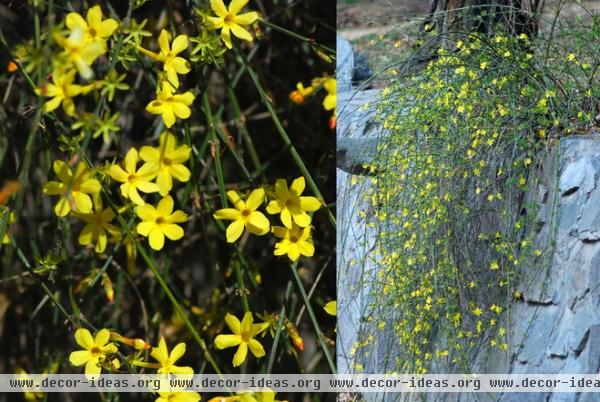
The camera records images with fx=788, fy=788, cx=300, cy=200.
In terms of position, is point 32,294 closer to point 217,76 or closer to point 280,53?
point 217,76

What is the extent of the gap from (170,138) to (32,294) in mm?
793

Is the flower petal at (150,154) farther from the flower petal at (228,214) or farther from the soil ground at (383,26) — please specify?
the soil ground at (383,26)

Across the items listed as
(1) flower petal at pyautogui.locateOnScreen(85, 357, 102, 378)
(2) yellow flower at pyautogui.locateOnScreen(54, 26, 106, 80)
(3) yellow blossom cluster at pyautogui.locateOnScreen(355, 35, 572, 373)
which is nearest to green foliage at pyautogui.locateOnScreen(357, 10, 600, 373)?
(3) yellow blossom cluster at pyautogui.locateOnScreen(355, 35, 572, 373)

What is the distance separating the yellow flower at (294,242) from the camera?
4.39 feet

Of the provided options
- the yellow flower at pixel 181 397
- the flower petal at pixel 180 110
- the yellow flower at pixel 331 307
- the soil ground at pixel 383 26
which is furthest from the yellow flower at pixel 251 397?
the soil ground at pixel 383 26

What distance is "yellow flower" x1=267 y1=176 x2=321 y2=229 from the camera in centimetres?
132

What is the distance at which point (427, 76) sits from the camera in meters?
1.63

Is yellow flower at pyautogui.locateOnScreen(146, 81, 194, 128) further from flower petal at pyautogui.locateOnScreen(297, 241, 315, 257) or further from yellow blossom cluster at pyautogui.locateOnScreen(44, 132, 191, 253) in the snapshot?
flower petal at pyautogui.locateOnScreen(297, 241, 315, 257)

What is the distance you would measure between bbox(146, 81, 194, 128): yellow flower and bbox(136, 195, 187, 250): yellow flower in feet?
0.49

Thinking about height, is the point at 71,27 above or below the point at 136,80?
above

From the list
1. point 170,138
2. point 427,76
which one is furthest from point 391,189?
point 170,138

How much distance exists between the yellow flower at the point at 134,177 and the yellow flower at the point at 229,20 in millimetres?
243

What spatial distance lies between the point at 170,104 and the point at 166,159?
0.10 m

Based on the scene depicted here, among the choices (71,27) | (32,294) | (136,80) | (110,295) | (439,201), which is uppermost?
(71,27)
